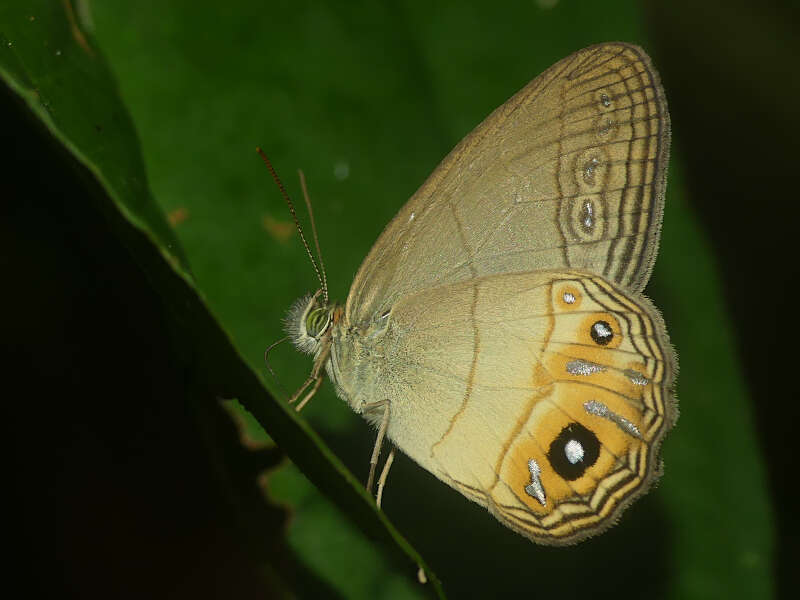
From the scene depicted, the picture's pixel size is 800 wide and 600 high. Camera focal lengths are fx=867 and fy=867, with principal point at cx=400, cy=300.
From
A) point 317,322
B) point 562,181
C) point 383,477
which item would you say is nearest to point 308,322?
point 317,322

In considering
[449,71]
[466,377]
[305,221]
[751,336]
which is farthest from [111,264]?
[751,336]

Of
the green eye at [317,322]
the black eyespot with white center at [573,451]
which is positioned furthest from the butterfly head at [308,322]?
the black eyespot with white center at [573,451]

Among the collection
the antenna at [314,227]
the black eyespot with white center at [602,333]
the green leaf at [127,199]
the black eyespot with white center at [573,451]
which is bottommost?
the black eyespot with white center at [573,451]

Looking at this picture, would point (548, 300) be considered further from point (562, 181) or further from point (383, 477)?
point (383, 477)

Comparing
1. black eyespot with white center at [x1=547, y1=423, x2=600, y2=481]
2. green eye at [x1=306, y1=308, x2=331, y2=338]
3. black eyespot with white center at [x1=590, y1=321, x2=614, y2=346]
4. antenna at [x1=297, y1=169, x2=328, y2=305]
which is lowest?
black eyespot with white center at [x1=547, y1=423, x2=600, y2=481]

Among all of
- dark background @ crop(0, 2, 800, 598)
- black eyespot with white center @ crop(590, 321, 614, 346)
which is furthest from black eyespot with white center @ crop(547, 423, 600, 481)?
dark background @ crop(0, 2, 800, 598)

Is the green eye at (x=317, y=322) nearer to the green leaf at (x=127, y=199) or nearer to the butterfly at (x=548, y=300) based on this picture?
the butterfly at (x=548, y=300)

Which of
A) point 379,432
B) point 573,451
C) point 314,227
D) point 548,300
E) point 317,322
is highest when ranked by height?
point 314,227

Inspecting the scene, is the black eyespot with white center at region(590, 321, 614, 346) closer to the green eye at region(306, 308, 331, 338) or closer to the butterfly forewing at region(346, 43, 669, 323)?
the butterfly forewing at region(346, 43, 669, 323)

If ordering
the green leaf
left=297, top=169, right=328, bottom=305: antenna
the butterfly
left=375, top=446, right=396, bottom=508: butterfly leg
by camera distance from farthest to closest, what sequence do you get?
left=297, top=169, right=328, bottom=305: antenna → left=375, top=446, right=396, bottom=508: butterfly leg → the butterfly → the green leaf
